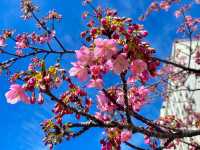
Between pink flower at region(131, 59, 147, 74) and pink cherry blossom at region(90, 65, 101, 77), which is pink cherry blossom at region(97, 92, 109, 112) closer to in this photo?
pink cherry blossom at region(90, 65, 101, 77)

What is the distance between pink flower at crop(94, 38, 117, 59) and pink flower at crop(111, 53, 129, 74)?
0.07m

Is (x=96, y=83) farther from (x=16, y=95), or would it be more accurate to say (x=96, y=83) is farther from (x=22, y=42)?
(x=22, y=42)

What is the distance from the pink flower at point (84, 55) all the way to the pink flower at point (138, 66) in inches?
16.1

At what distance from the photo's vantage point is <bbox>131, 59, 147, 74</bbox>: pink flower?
4418 millimetres

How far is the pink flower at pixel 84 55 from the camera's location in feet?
14.9

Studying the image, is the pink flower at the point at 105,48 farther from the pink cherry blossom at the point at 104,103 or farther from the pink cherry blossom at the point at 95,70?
the pink cherry blossom at the point at 104,103

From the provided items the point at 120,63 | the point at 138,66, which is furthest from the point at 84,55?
the point at 138,66

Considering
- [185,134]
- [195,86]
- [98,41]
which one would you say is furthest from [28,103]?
[195,86]

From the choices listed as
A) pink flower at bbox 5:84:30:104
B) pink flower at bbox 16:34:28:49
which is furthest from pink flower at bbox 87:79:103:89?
pink flower at bbox 16:34:28:49

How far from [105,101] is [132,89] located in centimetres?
88

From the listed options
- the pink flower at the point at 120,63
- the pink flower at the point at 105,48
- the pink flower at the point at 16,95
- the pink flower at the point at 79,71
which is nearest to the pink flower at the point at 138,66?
the pink flower at the point at 120,63

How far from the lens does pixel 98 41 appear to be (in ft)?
14.9

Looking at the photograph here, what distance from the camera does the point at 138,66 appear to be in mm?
4449

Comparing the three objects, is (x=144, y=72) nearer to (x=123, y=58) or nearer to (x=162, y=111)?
(x=123, y=58)
